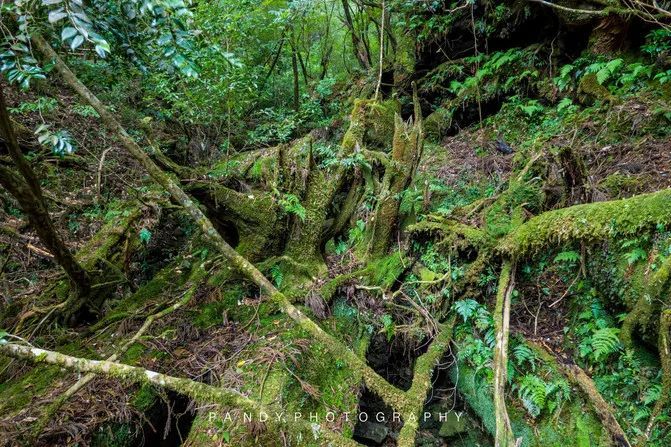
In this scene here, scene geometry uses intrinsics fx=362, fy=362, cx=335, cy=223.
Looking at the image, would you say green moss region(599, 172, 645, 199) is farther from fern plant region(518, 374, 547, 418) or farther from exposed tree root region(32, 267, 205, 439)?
exposed tree root region(32, 267, 205, 439)

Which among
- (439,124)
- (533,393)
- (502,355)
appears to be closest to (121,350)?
(502,355)

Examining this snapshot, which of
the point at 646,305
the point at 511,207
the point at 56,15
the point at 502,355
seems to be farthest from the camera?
the point at 511,207

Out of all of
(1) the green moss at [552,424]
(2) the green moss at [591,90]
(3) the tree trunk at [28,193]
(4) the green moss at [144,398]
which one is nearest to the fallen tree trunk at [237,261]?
(3) the tree trunk at [28,193]

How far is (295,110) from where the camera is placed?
11.1 metres

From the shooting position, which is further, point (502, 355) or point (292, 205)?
point (292, 205)

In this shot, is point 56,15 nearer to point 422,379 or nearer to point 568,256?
point 422,379

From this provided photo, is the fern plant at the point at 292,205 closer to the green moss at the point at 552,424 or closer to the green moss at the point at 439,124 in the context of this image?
the green moss at the point at 552,424

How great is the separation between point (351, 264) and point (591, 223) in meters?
2.78

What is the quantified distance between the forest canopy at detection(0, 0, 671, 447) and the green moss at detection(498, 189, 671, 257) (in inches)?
0.8

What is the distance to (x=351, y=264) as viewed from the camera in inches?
196

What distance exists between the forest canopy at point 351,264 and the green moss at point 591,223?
19 millimetres

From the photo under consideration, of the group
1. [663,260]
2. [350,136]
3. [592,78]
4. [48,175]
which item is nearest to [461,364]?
[663,260]

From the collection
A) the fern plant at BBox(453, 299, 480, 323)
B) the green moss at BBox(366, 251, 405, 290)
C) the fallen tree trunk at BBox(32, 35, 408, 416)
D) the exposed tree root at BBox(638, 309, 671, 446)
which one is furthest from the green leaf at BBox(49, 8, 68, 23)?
the exposed tree root at BBox(638, 309, 671, 446)

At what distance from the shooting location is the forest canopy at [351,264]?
9.02 ft
